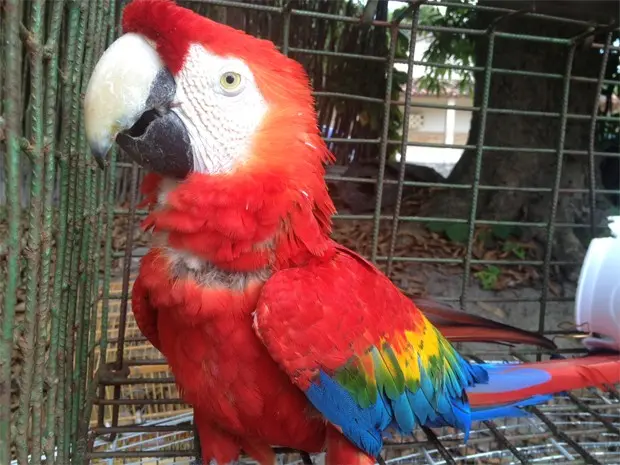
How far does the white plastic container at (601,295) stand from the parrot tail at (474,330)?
11 cm

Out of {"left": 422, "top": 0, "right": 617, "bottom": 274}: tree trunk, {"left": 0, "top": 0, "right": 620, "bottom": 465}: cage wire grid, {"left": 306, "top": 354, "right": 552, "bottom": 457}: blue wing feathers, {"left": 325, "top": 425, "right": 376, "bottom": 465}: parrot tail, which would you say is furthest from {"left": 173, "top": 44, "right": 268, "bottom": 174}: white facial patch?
{"left": 422, "top": 0, "right": 617, "bottom": 274}: tree trunk

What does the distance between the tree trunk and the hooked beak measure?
1.79 meters

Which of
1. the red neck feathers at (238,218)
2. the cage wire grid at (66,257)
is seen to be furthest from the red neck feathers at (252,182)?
the cage wire grid at (66,257)

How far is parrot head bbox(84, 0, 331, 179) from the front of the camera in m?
0.66

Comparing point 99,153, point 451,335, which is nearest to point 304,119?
point 99,153

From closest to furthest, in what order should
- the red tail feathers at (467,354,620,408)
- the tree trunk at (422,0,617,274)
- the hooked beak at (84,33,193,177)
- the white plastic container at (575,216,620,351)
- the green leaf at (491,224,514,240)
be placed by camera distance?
the hooked beak at (84,33,193,177) < the red tail feathers at (467,354,620,408) < the white plastic container at (575,216,620,351) < the tree trunk at (422,0,617,274) < the green leaf at (491,224,514,240)

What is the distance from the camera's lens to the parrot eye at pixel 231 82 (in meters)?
0.71

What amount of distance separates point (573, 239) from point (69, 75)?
7.28 ft

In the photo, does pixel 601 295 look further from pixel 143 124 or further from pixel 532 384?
pixel 143 124

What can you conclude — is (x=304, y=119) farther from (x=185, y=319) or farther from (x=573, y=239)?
(x=573, y=239)

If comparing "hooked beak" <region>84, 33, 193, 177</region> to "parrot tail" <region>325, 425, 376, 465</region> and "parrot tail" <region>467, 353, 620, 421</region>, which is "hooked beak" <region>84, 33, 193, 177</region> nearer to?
"parrot tail" <region>325, 425, 376, 465</region>

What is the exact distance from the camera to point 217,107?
0.71m

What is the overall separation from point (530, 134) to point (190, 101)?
2.16 m

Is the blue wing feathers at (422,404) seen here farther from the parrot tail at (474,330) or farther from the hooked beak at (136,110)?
the hooked beak at (136,110)
